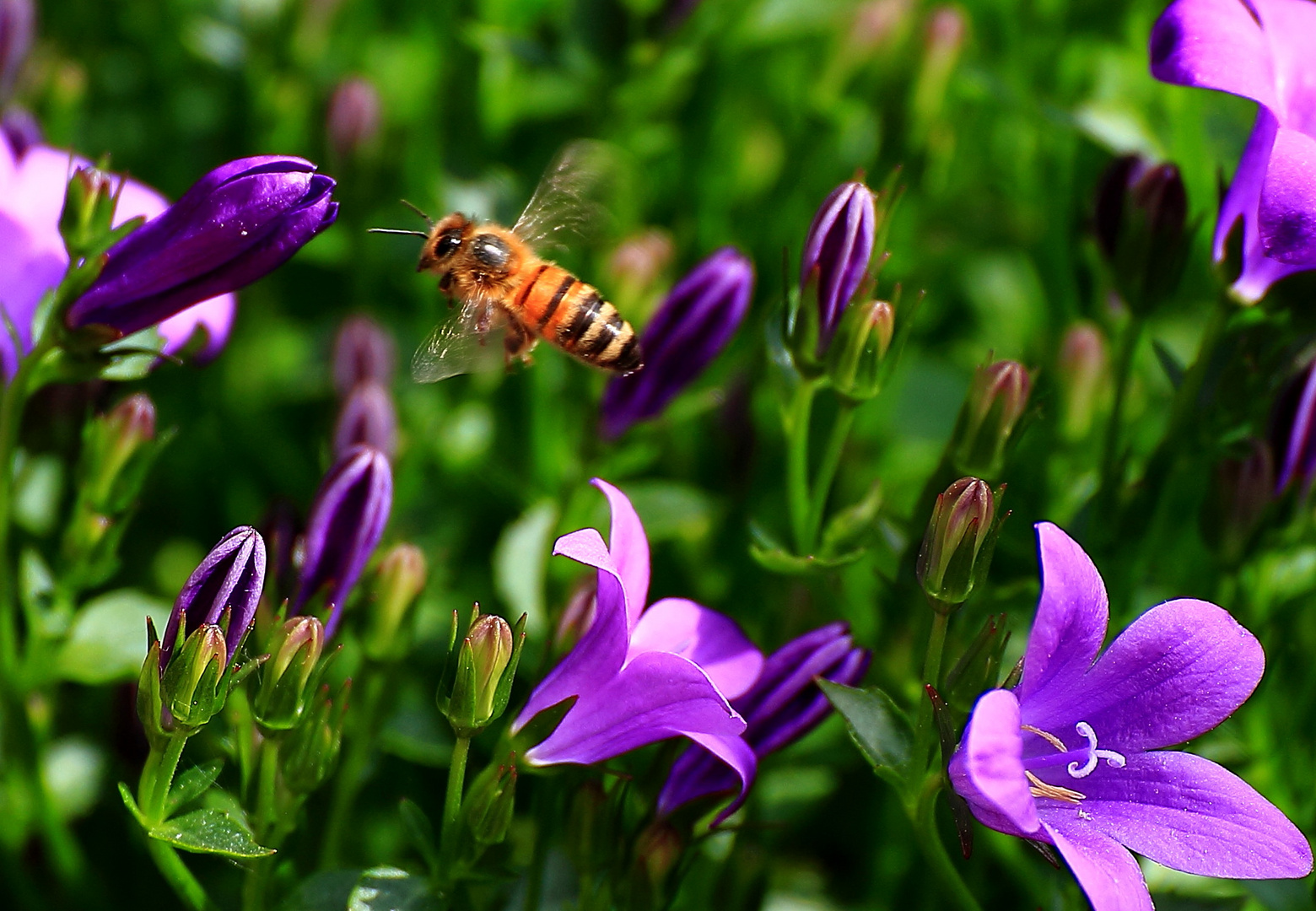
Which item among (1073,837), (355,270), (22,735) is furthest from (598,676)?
(355,270)

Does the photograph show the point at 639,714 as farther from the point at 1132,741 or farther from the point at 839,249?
the point at 839,249

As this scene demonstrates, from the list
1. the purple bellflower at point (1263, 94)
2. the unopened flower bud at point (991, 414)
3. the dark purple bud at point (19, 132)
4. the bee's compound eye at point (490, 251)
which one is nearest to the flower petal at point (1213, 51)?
the purple bellflower at point (1263, 94)

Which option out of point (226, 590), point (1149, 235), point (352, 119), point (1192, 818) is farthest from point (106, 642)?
point (1149, 235)

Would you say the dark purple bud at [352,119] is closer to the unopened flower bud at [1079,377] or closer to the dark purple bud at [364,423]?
the dark purple bud at [364,423]

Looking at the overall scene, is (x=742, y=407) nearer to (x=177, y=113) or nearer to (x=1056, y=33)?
(x=1056, y=33)

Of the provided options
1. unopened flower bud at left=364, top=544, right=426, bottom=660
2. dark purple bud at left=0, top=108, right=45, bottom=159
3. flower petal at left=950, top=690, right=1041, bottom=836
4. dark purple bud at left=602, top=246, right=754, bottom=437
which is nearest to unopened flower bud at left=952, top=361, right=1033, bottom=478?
dark purple bud at left=602, top=246, right=754, bottom=437
